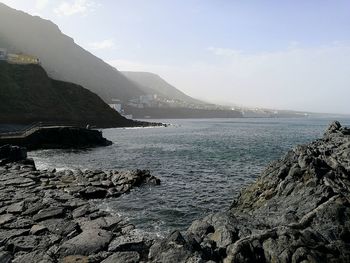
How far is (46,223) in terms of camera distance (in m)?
15.4

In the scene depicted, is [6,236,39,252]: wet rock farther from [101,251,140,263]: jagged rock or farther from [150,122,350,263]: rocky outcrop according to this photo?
[150,122,350,263]: rocky outcrop

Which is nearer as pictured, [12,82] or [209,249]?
[209,249]

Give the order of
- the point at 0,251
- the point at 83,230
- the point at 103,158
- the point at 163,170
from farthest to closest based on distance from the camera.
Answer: the point at 103,158 → the point at 163,170 → the point at 83,230 → the point at 0,251

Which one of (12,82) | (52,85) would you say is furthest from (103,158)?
(52,85)

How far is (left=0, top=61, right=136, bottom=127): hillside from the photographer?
91062 millimetres

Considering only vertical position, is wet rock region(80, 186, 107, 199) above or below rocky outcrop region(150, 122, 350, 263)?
below

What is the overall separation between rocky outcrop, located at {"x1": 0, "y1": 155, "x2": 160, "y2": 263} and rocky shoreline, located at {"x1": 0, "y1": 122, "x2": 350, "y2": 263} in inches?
1.4

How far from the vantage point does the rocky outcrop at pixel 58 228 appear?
1187 centimetres

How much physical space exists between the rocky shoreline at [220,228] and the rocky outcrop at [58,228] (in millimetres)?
37

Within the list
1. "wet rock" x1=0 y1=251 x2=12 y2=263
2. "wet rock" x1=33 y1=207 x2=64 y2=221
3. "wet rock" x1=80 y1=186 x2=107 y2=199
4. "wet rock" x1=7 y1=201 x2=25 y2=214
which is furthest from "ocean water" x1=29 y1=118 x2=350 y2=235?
"wet rock" x1=0 y1=251 x2=12 y2=263

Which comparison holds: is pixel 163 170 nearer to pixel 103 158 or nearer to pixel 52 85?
pixel 103 158

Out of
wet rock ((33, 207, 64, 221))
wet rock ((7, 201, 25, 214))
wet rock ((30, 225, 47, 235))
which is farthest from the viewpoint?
wet rock ((7, 201, 25, 214))

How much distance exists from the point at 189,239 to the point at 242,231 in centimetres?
232

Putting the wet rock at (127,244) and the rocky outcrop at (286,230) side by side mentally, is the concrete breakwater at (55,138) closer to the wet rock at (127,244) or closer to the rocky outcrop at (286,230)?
the wet rock at (127,244)
